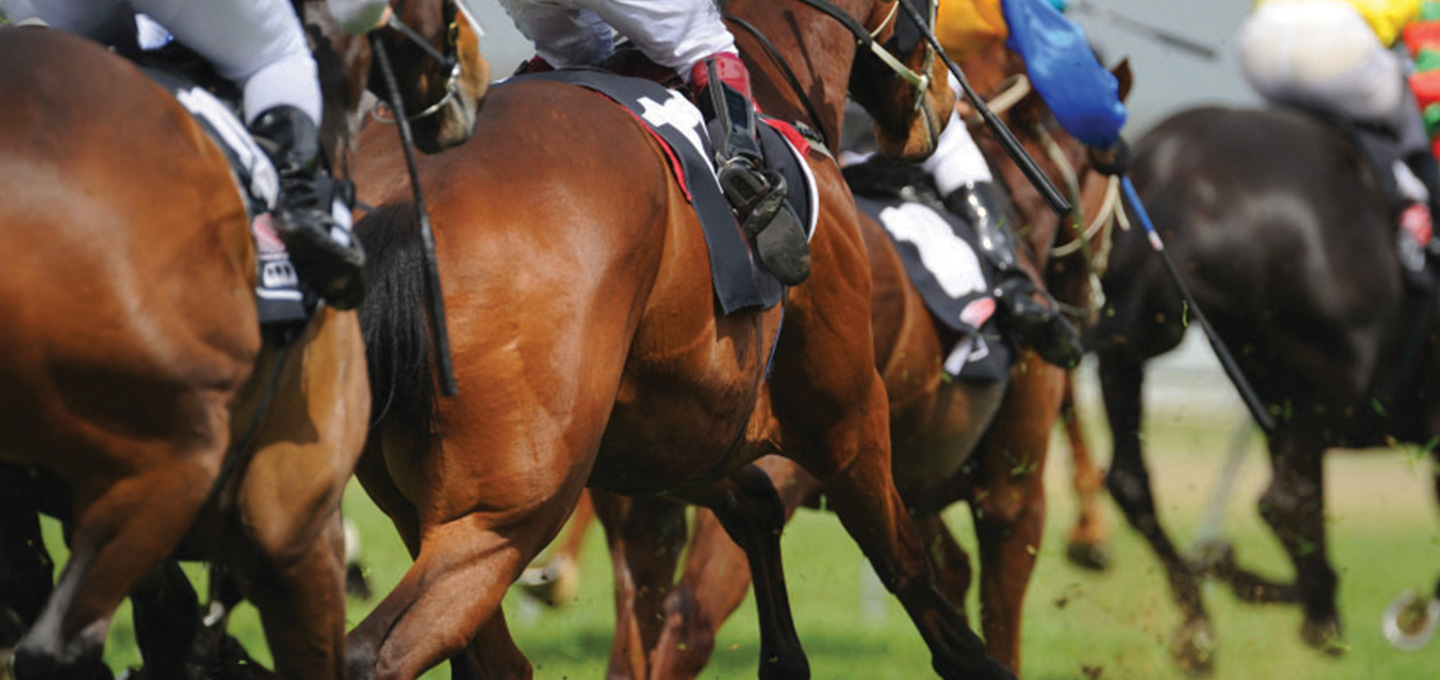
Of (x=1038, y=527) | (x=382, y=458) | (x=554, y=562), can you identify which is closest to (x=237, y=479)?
(x=382, y=458)

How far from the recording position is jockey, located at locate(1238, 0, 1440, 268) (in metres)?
7.63

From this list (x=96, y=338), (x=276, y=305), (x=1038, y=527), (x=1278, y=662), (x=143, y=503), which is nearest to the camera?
(x=96, y=338)

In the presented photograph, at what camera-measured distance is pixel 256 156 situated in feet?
8.82

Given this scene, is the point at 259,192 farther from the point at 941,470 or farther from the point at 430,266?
the point at 941,470

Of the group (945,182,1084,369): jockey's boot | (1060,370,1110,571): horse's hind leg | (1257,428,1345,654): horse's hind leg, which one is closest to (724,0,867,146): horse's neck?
(945,182,1084,369): jockey's boot

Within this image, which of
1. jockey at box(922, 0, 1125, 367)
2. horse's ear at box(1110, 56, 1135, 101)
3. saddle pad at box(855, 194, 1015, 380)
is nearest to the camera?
saddle pad at box(855, 194, 1015, 380)

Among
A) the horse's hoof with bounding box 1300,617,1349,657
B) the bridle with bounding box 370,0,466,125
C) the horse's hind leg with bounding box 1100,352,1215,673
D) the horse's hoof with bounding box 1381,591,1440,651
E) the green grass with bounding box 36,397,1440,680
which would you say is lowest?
the green grass with bounding box 36,397,1440,680

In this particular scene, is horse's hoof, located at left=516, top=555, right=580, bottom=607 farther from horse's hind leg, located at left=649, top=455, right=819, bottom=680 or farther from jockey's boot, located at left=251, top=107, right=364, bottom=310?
jockey's boot, located at left=251, top=107, right=364, bottom=310

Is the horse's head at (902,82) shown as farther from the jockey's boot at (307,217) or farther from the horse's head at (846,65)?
the jockey's boot at (307,217)

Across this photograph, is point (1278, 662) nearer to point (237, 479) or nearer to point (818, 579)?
point (818, 579)

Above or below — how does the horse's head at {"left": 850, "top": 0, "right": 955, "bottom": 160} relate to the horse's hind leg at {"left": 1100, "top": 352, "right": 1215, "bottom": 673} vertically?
above

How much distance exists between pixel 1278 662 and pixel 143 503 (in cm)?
610

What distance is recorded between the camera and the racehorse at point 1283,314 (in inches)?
288

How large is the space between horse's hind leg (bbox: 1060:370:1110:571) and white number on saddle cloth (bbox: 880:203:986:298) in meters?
3.20
